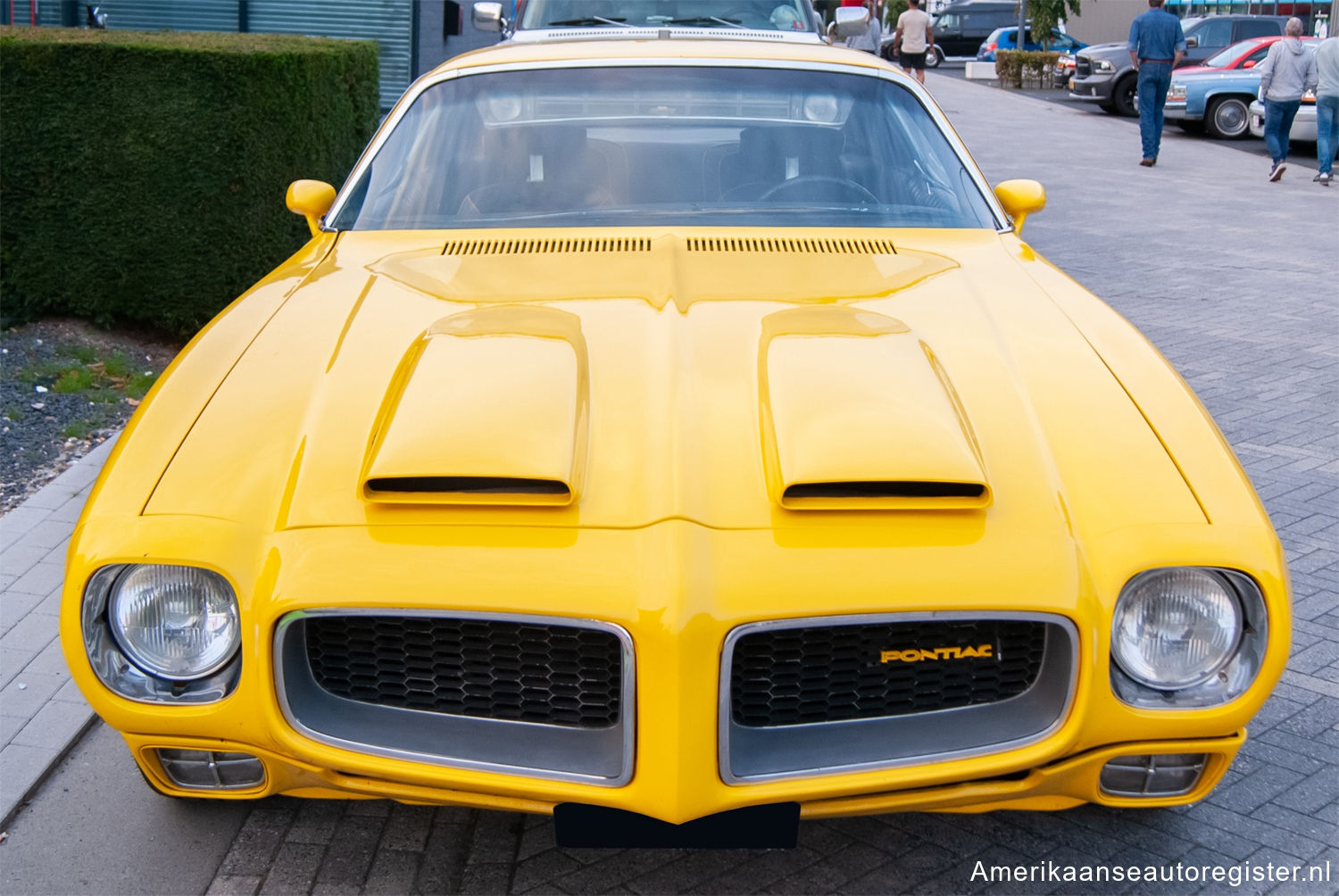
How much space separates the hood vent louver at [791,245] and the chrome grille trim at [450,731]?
1.46 meters

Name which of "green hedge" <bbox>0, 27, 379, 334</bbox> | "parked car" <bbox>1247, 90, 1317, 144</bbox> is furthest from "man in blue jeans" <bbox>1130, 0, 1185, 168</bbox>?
"green hedge" <bbox>0, 27, 379, 334</bbox>

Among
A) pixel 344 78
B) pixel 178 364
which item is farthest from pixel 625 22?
pixel 178 364

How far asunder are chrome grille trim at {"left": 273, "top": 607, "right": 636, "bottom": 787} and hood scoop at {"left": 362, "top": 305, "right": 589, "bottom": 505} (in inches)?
10.2

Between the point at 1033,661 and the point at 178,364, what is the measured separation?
194 cm

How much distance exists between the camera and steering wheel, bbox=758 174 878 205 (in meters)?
3.58

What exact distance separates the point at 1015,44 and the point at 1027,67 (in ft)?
30.4

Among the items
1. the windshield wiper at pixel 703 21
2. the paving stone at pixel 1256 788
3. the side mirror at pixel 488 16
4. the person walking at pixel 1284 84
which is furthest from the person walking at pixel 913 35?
the paving stone at pixel 1256 788

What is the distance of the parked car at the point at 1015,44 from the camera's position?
34450 millimetres

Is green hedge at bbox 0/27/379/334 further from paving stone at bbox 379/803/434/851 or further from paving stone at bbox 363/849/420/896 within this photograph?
paving stone at bbox 363/849/420/896

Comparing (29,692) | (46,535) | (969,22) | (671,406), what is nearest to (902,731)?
(671,406)

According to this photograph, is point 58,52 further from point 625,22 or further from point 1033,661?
point 1033,661

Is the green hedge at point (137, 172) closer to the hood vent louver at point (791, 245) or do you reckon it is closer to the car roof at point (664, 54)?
the car roof at point (664, 54)

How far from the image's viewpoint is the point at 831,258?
322cm

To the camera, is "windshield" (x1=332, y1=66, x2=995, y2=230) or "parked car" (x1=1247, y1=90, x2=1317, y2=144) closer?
"windshield" (x1=332, y1=66, x2=995, y2=230)
